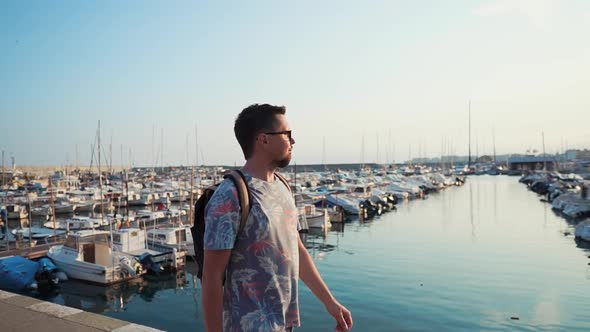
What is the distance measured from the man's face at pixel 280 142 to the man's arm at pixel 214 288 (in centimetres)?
56

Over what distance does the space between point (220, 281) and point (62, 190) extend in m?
55.8

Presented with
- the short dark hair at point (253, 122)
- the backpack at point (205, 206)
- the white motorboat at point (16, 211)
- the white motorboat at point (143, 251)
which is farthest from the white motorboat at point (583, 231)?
the white motorboat at point (16, 211)

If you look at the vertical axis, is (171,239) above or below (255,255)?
A: below

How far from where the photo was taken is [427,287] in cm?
1638

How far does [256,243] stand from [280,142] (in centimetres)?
54

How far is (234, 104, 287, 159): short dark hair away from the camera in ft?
7.27

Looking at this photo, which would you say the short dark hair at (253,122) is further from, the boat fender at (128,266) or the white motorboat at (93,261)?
the boat fender at (128,266)

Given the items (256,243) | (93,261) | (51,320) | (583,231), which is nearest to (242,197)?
(256,243)

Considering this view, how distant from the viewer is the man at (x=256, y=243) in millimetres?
1978

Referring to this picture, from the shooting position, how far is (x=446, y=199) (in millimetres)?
54469

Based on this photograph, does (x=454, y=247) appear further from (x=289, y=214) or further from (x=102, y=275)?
(x=289, y=214)

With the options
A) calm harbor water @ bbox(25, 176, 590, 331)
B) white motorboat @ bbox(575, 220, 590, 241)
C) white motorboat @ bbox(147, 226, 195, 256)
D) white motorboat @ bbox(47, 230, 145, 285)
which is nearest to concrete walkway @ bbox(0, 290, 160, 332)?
calm harbor water @ bbox(25, 176, 590, 331)

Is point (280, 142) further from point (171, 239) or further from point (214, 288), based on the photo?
point (171, 239)

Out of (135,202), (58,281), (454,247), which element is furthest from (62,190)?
(454,247)
